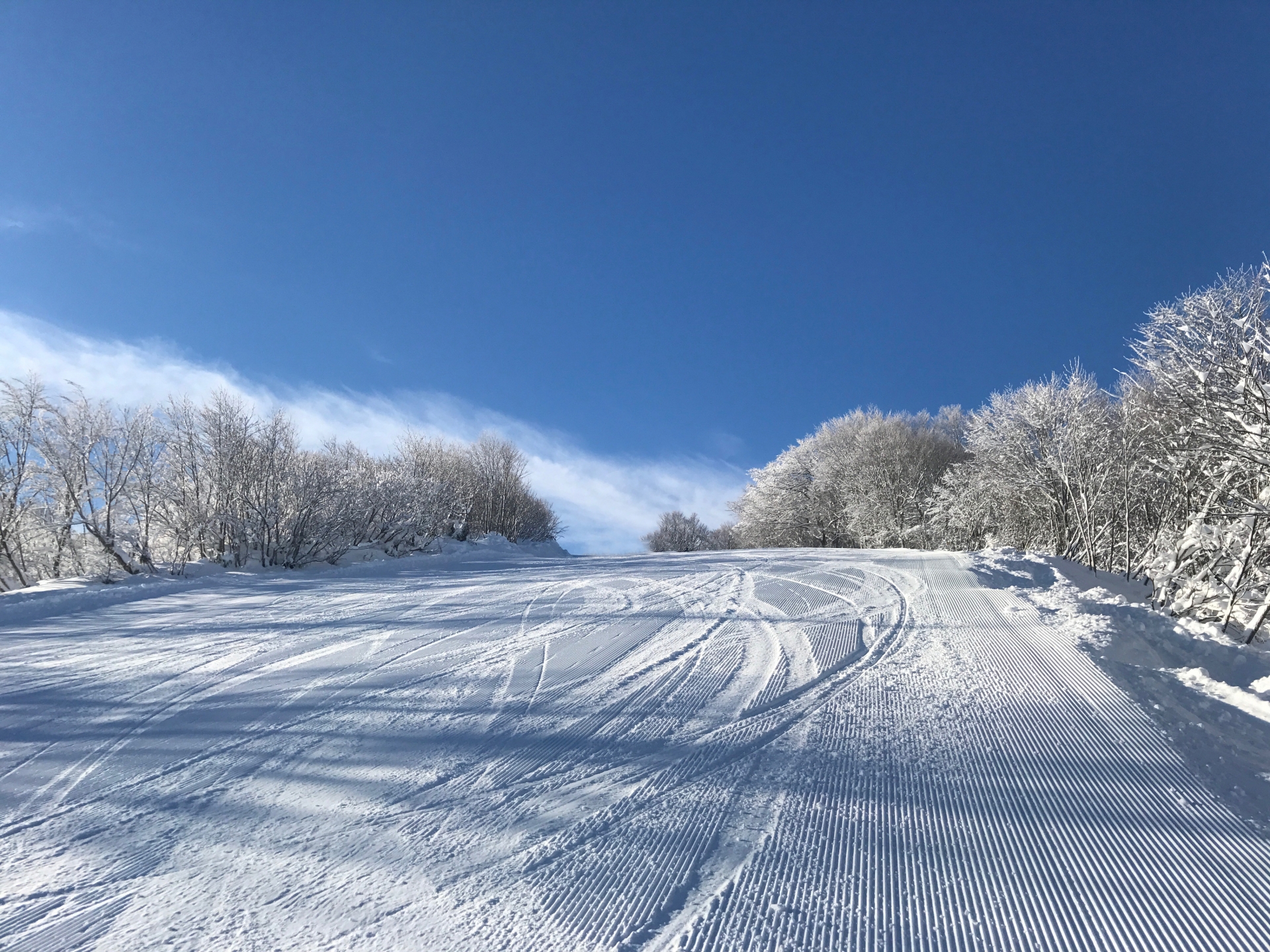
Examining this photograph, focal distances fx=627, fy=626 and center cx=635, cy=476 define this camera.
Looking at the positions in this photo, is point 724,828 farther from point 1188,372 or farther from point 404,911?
point 1188,372

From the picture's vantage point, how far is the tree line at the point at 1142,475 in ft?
23.2

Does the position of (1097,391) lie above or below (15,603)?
above

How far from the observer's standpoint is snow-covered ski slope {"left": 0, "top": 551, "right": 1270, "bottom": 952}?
6.93 feet

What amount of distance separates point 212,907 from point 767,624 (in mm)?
5031

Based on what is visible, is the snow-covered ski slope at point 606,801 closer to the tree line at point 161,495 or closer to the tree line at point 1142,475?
the tree line at point 1142,475

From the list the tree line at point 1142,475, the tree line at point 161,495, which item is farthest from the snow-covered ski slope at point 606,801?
the tree line at point 161,495

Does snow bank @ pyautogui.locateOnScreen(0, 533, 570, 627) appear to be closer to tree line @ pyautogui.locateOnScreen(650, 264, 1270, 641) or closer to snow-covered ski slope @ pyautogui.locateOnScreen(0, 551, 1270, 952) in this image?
snow-covered ski slope @ pyautogui.locateOnScreen(0, 551, 1270, 952)

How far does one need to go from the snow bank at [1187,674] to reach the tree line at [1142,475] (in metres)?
0.94

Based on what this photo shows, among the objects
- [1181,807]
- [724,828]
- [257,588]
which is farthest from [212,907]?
[257,588]

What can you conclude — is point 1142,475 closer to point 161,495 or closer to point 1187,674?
point 1187,674

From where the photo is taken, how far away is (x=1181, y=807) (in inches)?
115

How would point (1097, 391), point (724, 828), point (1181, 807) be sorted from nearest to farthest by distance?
point (724, 828), point (1181, 807), point (1097, 391)

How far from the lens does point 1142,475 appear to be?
460 inches

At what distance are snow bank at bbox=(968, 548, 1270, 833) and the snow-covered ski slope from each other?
21 centimetres
